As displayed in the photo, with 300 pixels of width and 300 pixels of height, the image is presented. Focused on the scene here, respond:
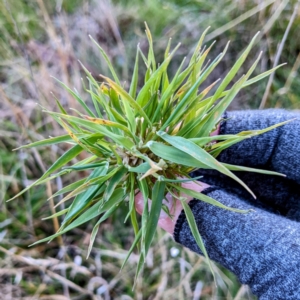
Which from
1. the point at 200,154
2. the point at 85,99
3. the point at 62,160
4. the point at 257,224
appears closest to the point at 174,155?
the point at 200,154

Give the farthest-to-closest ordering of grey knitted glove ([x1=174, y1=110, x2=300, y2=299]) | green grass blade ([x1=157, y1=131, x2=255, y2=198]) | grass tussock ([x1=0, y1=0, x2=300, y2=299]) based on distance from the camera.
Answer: grass tussock ([x1=0, y1=0, x2=300, y2=299]) < grey knitted glove ([x1=174, y1=110, x2=300, y2=299]) < green grass blade ([x1=157, y1=131, x2=255, y2=198])

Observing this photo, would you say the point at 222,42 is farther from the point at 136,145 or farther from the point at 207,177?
the point at 136,145

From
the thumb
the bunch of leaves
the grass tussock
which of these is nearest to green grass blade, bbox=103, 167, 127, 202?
the bunch of leaves

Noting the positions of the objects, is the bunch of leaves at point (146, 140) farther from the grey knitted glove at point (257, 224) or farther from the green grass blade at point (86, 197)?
the grey knitted glove at point (257, 224)

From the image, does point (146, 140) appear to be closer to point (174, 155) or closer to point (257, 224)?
point (174, 155)

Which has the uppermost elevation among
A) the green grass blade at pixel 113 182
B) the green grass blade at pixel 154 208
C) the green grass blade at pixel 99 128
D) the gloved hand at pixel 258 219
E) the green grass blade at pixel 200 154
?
the green grass blade at pixel 99 128

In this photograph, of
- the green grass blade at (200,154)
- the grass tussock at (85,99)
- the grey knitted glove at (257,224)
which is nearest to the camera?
the green grass blade at (200,154)

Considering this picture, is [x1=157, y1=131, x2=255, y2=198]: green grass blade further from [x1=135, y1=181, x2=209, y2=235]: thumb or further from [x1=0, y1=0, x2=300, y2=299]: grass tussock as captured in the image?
[x1=0, y1=0, x2=300, y2=299]: grass tussock

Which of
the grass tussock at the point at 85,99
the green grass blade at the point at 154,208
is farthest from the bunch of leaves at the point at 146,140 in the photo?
the grass tussock at the point at 85,99

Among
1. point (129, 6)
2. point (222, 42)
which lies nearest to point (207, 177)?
point (222, 42)
